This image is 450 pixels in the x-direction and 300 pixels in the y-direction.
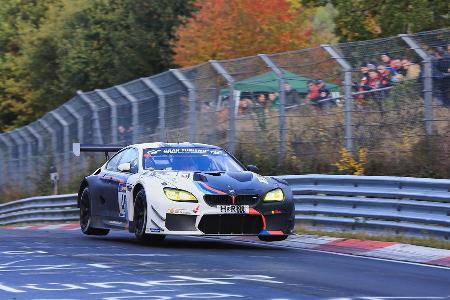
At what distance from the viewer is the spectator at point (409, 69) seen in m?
17.9

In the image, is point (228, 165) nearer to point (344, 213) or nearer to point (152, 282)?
point (344, 213)

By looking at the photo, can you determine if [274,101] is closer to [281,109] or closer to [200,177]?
[281,109]

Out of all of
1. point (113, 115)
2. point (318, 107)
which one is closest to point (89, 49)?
point (113, 115)

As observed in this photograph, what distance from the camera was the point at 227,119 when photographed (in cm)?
2222

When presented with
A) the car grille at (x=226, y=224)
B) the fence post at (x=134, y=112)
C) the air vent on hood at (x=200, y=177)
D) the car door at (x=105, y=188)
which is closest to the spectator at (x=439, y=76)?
the car grille at (x=226, y=224)

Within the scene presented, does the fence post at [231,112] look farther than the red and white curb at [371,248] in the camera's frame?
Yes

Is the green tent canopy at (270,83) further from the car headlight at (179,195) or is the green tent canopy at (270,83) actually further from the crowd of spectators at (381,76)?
the car headlight at (179,195)

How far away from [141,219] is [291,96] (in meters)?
6.20

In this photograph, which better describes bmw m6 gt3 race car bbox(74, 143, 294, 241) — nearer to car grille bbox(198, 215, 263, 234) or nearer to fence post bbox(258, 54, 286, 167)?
car grille bbox(198, 215, 263, 234)

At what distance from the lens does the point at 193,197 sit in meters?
14.2

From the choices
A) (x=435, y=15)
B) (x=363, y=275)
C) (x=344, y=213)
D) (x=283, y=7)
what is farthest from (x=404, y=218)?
(x=283, y=7)

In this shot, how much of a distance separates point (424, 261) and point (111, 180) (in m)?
4.86

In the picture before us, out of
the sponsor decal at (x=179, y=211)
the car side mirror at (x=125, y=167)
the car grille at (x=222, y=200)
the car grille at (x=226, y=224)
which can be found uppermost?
the car side mirror at (x=125, y=167)

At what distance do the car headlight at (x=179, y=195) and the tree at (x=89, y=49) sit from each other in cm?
3863
